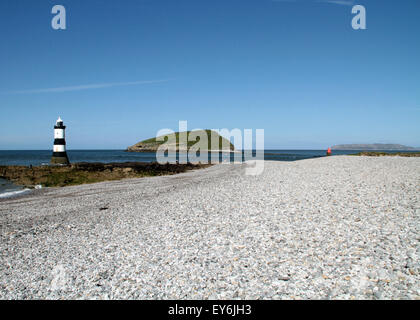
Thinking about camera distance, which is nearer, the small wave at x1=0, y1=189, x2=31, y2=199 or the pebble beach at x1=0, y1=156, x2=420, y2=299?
the pebble beach at x1=0, y1=156, x2=420, y2=299

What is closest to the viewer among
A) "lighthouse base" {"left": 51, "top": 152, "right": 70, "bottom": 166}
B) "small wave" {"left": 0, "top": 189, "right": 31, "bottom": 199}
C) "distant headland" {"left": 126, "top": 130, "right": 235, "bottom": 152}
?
"small wave" {"left": 0, "top": 189, "right": 31, "bottom": 199}

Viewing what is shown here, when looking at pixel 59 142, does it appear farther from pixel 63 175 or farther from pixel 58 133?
pixel 63 175

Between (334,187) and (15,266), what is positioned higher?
(334,187)

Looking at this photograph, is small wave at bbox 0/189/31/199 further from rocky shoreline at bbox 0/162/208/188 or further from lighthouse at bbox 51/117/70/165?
lighthouse at bbox 51/117/70/165

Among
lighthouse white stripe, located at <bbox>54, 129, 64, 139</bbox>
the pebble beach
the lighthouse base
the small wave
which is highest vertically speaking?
lighthouse white stripe, located at <bbox>54, 129, 64, 139</bbox>

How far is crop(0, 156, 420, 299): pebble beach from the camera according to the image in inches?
221

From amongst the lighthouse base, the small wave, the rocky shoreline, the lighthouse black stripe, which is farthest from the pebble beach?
the lighthouse black stripe

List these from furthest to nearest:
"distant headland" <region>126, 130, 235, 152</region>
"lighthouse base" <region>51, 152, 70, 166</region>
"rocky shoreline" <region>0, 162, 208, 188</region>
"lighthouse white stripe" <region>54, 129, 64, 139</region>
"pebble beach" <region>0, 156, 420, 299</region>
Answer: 1. "distant headland" <region>126, 130, 235, 152</region>
2. "lighthouse base" <region>51, 152, 70, 166</region>
3. "lighthouse white stripe" <region>54, 129, 64, 139</region>
4. "rocky shoreline" <region>0, 162, 208, 188</region>
5. "pebble beach" <region>0, 156, 420, 299</region>

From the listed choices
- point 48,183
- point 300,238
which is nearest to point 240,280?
point 300,238

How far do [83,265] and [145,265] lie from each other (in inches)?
60.1

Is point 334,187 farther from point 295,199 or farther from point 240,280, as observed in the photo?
point 240,280

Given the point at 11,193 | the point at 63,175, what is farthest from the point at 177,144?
the point at 11,193

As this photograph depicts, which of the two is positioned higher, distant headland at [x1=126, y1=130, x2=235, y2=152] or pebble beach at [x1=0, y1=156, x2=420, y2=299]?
distant headland at [x1=126, y1=130, x2=235, y2=152]
